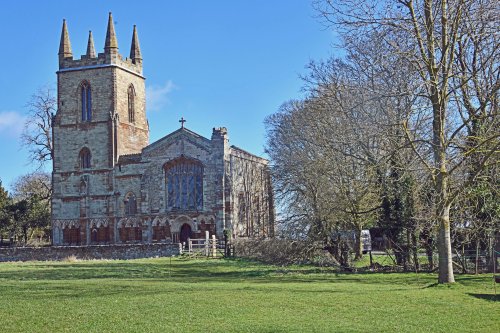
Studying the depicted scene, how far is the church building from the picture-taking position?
4981 centimetres

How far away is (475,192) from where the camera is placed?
65.5 feet

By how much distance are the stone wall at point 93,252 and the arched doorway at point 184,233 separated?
25.5 feet

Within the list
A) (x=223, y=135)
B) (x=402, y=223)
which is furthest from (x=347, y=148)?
(x=223, y=135)

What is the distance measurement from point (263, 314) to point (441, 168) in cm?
768

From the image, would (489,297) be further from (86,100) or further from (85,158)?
(86,100)

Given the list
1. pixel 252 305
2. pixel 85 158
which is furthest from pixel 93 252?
pixel 252 305

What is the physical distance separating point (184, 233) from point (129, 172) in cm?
654

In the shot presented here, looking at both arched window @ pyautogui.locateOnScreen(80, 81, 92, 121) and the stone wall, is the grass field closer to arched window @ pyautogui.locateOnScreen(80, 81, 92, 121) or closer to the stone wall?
the stone wall

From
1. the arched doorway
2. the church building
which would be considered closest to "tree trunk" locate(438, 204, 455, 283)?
the church building

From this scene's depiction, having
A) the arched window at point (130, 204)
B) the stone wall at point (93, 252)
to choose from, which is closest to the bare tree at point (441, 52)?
the stone wall at point (93, 252)

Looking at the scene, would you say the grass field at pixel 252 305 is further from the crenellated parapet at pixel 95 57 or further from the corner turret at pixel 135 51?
the corner turret at pixel 135 51

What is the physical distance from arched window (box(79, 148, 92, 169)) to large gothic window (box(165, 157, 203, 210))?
23.5ft

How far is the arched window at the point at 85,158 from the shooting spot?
54.1 m

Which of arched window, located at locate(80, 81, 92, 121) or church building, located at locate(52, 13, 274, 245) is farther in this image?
arched window, located at locate(80, 81, 92, 121)
